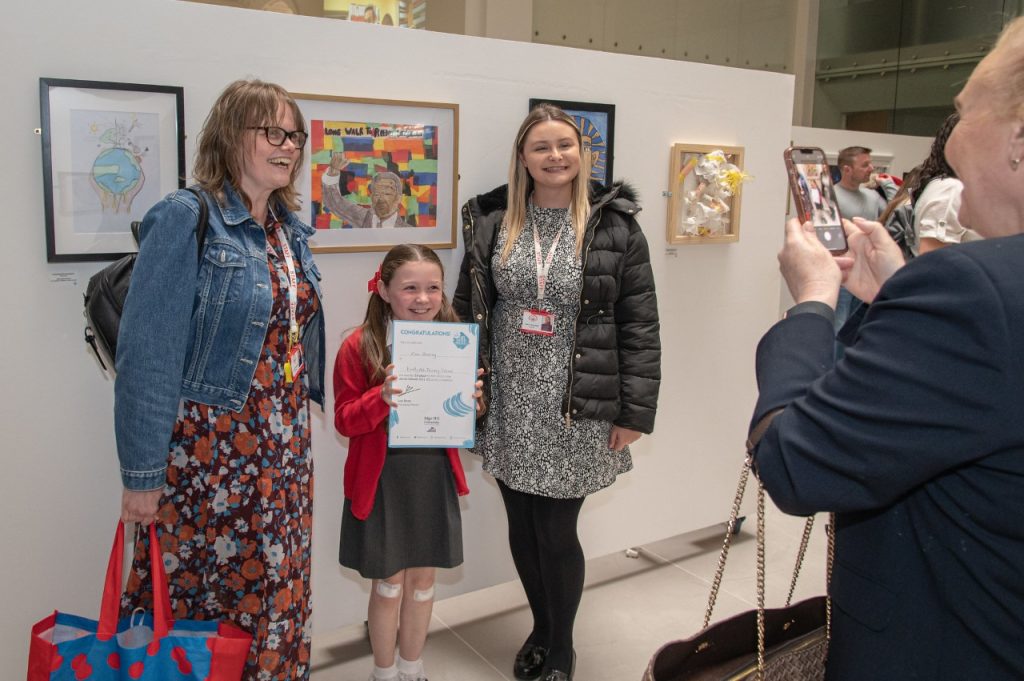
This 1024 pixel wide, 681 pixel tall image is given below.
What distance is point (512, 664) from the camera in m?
3.23

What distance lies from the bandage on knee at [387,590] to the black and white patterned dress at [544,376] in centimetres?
53

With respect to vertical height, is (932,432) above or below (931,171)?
below

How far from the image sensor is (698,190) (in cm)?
384

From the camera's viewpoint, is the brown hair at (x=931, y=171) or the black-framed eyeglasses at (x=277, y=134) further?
the brown hair at (x=931, y=171)

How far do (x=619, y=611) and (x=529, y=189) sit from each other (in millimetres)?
1921

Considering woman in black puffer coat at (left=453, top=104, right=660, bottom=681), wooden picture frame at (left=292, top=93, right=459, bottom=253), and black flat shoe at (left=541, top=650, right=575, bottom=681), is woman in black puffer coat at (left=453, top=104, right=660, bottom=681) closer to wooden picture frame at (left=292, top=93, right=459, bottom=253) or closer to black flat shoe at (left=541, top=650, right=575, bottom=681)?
black flat shoe at (left=541, top=650, right=575, bottom=681)

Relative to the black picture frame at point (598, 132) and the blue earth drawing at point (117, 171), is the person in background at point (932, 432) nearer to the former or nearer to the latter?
the blue earth drawing at point (117, 171)

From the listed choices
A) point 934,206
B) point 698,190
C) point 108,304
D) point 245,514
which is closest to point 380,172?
point 108,304

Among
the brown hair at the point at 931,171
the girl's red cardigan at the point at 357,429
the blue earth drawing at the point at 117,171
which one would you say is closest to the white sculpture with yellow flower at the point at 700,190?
the brown hair at the point at 931,171

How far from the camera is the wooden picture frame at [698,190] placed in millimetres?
3758

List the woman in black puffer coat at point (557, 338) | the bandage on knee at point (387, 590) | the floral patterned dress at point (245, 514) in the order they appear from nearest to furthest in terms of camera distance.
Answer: the floral patterned dress at point (245, 514)
the bandage on knee at point (387, 590)
the woman in black puffer coat at point (557, 338)

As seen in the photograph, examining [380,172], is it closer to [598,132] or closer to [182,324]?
[598,132]

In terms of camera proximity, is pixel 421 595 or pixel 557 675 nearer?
pixel 421 595

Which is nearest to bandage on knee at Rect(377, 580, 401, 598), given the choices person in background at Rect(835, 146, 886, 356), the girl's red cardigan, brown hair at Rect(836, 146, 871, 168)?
the girl's red cardigan
